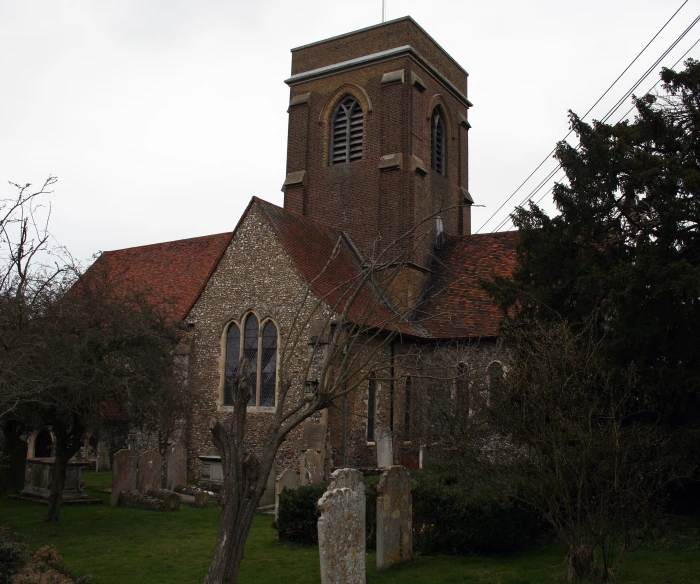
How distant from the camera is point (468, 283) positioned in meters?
22.0

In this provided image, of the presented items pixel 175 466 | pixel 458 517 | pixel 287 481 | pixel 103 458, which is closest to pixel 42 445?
pixel 103 458

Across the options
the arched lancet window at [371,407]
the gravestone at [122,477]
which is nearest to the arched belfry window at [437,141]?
the arched lancet window at [371,407]

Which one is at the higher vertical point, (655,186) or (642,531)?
(655,186)

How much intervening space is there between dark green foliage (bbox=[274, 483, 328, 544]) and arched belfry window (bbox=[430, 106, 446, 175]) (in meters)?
16.2

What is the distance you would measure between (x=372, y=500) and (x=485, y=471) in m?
2.05

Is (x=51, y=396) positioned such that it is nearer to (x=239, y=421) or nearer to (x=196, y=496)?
(x=196, y=496)

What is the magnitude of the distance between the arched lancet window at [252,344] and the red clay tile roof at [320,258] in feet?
6.78

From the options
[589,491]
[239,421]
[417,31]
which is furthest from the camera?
[417,31]

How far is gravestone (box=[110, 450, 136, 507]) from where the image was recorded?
16.0m

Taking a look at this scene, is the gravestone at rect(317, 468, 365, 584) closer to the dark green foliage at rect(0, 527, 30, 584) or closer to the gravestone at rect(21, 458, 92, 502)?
the dark green foliage at rect(0, 527, 30, 584)

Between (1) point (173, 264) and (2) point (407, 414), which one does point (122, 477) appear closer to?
(2) point (407, 414)

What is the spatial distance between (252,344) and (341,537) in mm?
11505

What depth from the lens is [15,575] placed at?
752 centimetres

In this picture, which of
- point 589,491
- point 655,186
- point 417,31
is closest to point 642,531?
point 589,491
